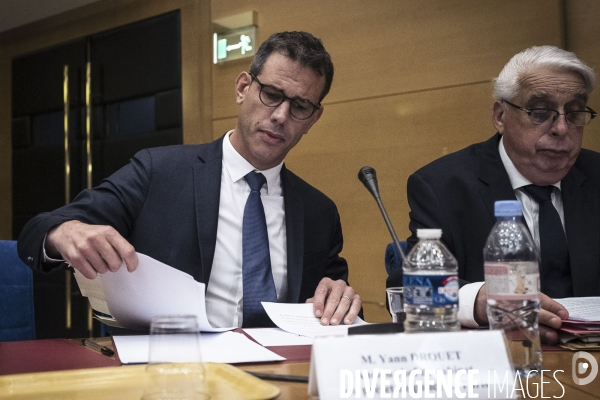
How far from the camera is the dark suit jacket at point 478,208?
5.92 ft

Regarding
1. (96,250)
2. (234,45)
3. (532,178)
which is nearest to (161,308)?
(96,250)

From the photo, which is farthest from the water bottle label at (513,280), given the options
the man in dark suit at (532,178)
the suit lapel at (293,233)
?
the suit lapel at (293,233)

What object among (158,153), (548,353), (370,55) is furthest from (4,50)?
(548,353)

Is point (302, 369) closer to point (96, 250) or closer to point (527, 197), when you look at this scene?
point (96, 250)

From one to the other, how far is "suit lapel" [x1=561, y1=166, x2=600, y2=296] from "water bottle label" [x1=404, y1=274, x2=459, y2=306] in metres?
0.98

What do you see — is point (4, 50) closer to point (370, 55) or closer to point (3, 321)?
point (370, 55)

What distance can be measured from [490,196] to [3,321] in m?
1.46

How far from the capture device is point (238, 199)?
1952mm

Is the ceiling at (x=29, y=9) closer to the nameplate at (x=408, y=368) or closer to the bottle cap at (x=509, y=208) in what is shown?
the bottle cap at (x=509, y=208)

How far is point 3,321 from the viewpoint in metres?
1.82

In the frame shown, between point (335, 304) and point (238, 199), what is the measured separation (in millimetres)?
565

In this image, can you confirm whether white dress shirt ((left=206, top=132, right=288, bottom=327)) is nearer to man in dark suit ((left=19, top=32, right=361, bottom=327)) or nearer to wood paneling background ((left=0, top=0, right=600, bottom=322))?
man in dark suit ((left=19, top=32, right=361, bottom=327))

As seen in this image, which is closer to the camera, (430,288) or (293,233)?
(430,288)

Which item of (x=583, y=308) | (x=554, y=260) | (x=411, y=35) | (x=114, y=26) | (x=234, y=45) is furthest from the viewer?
(x=114, y=26)
